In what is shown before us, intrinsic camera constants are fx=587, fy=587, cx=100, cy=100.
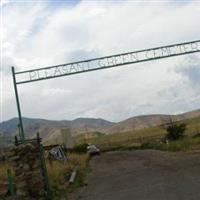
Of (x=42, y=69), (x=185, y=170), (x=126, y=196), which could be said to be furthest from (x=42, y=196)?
(x=42, y=69)

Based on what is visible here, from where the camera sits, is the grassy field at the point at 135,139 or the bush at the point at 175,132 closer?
the bush at the point at 175,132

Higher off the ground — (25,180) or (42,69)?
(42,69)

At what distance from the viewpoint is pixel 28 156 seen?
61.6 ft

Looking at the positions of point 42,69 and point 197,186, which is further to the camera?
point 42,69

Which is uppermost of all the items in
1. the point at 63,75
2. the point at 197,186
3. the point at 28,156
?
the point at 63,75

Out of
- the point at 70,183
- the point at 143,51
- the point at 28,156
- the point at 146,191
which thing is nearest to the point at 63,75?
the point at 143,51

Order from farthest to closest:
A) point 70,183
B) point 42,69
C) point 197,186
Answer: point 42,69
point 70,183
point 197,186

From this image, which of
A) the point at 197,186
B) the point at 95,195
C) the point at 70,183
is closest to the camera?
the point at 197,186

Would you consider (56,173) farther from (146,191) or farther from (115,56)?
(115,56)

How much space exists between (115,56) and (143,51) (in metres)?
1.73

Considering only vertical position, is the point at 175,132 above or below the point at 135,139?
below

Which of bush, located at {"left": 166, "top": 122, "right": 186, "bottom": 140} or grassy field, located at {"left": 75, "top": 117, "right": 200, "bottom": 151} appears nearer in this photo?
bush, located at {"left": 166, "top": 122, "right": 186, "bottom": 140}

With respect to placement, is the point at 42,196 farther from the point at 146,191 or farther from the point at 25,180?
the point at 146,191

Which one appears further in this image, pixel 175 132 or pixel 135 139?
pixel 135 139
